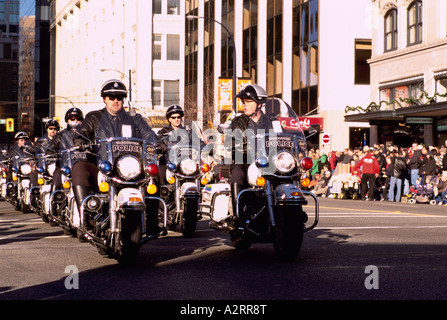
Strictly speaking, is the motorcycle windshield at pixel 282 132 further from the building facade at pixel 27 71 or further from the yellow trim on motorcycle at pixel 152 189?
the building facade at pixel 27 71

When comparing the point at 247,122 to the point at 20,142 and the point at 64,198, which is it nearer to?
the point at 64,198

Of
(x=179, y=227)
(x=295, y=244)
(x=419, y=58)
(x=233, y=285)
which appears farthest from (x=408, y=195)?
(x=233, y=285)

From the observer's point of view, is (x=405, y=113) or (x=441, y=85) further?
(x=441, y=85)

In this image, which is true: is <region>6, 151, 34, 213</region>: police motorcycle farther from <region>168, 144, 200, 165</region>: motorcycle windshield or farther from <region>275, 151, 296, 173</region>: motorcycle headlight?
<region>275, 151, 296, 173</region>: motorcycle headlight

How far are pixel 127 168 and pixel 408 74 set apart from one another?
1225 inches

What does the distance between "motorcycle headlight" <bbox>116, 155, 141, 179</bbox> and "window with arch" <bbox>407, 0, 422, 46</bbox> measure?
30482 mm

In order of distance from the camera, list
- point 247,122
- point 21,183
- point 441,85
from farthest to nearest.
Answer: point 441,85, point 21,183, point 247,122

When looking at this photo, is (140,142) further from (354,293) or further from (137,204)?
(354,293)

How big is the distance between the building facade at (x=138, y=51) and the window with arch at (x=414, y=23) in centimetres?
2703

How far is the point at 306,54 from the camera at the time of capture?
147 feet

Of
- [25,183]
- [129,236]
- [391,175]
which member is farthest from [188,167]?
[391,175]

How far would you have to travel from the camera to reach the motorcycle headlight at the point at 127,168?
8.44m

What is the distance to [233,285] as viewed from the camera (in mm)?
7328

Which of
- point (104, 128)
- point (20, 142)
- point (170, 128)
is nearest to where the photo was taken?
point (104, 128)
